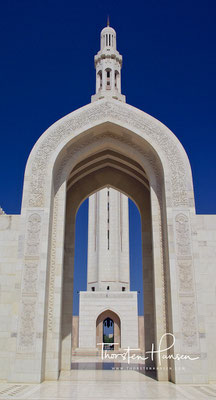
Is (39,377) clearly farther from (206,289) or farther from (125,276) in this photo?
(125,276)

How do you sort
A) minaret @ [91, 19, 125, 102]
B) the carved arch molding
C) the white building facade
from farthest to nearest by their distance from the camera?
1. minaret @ [91, 19, 125, 102]
2. the carved arch molding
3. the white building facade

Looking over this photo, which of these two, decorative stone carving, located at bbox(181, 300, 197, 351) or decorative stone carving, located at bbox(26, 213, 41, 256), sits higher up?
decorative stone carving, located at bbox(26, 213, 41, 256)

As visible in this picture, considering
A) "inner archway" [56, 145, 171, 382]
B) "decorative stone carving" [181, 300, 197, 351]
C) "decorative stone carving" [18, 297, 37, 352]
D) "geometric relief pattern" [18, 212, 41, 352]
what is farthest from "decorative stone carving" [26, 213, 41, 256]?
"decorative stone carving" [181, 300, 197, 351]

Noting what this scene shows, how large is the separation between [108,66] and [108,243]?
433 inches

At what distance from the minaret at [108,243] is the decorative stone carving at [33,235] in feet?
44.5

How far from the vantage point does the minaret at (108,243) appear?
70.9 feet

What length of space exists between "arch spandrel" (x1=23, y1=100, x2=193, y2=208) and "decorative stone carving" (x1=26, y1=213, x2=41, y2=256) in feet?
1.17

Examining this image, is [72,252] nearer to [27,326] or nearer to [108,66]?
[27,326]

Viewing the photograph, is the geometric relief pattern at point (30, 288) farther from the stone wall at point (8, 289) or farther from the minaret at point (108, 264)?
the minaret at point (108, 264)

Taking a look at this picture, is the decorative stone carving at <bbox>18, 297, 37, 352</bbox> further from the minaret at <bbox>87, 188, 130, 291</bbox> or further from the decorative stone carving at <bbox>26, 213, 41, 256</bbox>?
the minaret at <bbox>87, 188, 130, 291</bbox>

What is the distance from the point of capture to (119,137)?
1021 centimetres

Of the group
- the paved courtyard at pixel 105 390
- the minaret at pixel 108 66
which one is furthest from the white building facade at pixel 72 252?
the minaret at pixel 108 66

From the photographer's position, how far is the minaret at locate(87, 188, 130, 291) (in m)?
21.6

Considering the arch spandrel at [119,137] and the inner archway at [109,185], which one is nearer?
the arch spandrel at [119,137]
